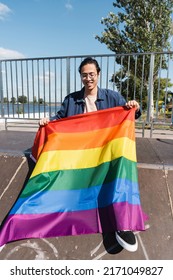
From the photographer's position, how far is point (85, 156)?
2.30 meters

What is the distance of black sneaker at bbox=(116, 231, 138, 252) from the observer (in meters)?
1.70

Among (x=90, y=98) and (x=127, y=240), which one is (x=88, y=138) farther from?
(x=127, y=240)

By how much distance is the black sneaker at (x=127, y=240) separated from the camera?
1.70 metres

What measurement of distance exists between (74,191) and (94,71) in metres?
1.32

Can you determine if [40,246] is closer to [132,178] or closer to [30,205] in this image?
[30,205]

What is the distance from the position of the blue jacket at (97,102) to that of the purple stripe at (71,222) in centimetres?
118

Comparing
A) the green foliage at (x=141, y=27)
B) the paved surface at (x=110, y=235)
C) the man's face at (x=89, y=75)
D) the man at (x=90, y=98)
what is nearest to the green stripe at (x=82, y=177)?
the paved surface at (x=110, y=235)

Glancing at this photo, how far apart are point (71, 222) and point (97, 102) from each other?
4.62 ft

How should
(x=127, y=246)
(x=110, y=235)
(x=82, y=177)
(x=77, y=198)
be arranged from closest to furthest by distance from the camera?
(x=127, y=246), (x=110, y=235), (x=77, y=198), (x=82, y=177)

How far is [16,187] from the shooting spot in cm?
252

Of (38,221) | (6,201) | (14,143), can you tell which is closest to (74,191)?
(38,221)

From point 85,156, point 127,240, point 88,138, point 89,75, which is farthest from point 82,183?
point 89,75
